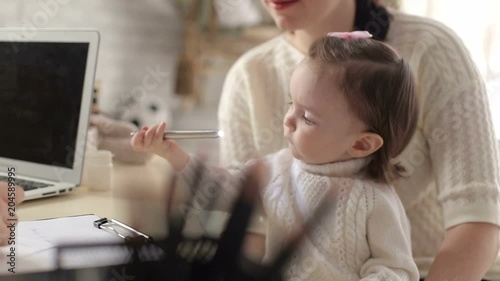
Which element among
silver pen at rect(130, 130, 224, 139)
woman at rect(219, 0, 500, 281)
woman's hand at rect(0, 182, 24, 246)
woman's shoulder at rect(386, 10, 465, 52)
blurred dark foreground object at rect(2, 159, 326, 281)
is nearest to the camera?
blurred dark foreground object at rect(2, 159, 326, 281)

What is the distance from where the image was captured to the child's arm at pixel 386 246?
647mm

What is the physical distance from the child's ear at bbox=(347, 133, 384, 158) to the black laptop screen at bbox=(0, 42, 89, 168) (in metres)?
0.46

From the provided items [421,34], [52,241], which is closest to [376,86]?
[421,34]

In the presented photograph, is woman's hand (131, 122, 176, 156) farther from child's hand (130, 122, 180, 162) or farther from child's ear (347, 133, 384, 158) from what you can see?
child's ear (347, 133, 384, 158)

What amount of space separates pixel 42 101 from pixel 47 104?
10 mm

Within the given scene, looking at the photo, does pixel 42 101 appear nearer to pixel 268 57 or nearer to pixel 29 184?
pixel 29 184

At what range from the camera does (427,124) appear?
87cm

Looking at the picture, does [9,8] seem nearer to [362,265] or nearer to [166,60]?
[166,60]

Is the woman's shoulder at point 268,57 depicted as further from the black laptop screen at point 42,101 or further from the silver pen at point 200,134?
the silver pen at point 200,134

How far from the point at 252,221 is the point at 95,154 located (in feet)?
2.53

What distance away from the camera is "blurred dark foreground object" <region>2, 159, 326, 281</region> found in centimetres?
32

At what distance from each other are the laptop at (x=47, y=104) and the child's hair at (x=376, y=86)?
405 mm

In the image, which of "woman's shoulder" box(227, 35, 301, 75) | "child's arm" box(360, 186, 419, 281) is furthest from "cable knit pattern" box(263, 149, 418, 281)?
"woman's shoulder" box(227, 35, 301, 75)

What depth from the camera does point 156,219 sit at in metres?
0.33
